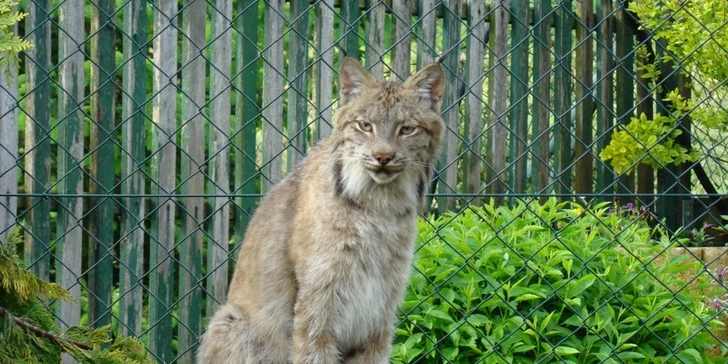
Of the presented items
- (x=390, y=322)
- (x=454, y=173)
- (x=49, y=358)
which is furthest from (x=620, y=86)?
(x=49, y=358)

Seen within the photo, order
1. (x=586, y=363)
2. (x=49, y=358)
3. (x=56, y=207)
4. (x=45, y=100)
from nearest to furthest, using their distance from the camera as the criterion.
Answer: (x=49, y=358) → (x=586, y=363) → (x=45, y=100) → (x=56, y=207)

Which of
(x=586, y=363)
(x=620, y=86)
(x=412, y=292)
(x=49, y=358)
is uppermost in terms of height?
(x=620, y=86)

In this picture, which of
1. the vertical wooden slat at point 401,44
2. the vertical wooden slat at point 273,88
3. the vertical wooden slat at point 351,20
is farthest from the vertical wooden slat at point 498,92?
the vertical wooden slat at point 273,88

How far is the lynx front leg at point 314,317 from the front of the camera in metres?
4.28

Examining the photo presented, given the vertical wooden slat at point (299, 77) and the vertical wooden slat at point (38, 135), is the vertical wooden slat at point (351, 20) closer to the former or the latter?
the vertical wooden slat at point (299, 77)

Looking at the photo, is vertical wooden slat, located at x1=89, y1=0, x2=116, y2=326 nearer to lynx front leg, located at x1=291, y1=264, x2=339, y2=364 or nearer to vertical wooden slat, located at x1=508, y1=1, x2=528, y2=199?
lynx front leg, located at x1=291, y1=264, x2=339, y2=364

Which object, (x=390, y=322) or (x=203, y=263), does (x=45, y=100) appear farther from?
(x=390, y=322)

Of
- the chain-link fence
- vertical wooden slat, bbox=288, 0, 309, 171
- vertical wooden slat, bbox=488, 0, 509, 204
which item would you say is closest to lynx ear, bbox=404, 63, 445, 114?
the chain-link fence

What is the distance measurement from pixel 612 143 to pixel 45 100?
3.50 m

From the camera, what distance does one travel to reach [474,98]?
6695mm

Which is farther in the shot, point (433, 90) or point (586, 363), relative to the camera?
point (586, 363)

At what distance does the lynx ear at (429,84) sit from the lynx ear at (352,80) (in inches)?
7.2

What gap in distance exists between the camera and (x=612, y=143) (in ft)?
21.8

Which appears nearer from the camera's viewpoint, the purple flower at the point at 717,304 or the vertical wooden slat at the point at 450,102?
the purple flower at the point at 717,304
